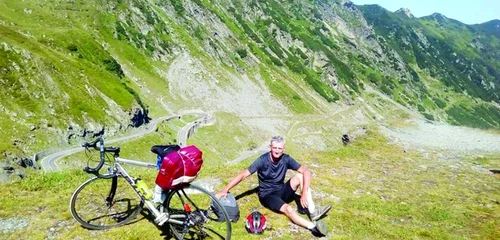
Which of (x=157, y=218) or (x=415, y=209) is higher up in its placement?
(x=415, y=209)

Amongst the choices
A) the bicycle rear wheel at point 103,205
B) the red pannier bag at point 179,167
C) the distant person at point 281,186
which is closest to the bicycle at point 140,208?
the bicycle rear wheel at point 103,205

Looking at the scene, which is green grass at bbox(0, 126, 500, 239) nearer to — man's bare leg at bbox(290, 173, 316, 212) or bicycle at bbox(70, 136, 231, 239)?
bicycle at bbox(70, 136, 231, 239)

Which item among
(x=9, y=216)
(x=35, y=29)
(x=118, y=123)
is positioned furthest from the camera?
(x=35, y=29)

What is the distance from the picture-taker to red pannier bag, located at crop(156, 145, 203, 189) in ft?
34.6

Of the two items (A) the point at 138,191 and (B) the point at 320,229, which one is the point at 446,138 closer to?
(B) the point at 320,229

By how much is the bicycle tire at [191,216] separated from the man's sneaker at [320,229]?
3112 mm

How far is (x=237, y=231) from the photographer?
12.9 meters

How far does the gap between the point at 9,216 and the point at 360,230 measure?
12303 millimetres

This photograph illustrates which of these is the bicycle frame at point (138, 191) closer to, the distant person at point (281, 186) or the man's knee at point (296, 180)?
the distant person at point (281, 186)

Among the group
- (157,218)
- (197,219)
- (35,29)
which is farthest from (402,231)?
(35,29)

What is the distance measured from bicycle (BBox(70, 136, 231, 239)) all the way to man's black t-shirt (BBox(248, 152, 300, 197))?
2.20 m

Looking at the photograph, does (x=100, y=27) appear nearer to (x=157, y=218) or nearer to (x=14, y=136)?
(x=14, y=136)

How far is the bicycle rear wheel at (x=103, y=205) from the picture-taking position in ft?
40.1

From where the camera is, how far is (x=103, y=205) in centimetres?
1360
